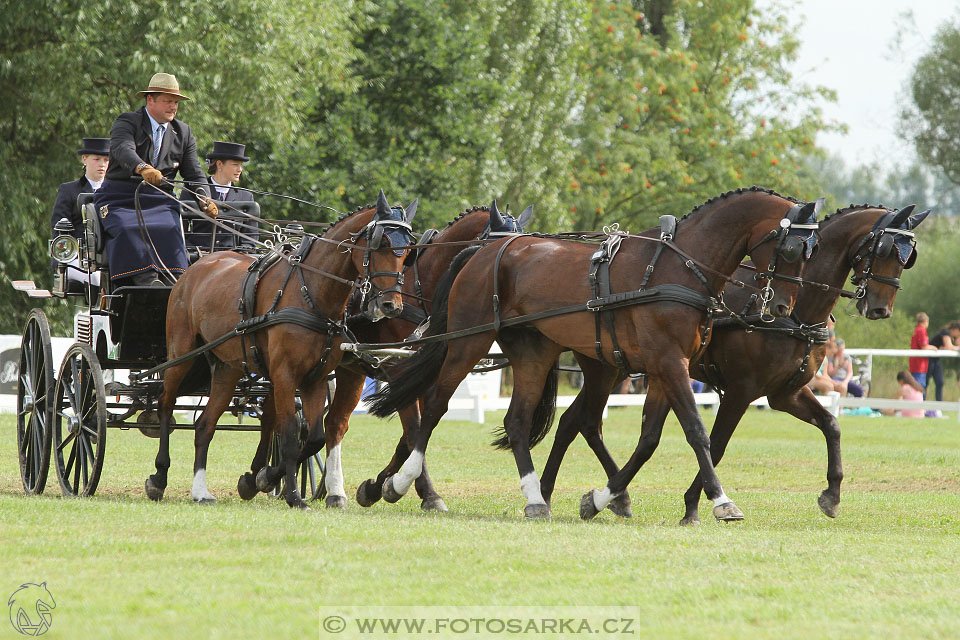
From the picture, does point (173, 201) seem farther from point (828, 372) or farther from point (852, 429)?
point (828, 372)

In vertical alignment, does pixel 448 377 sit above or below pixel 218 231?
below

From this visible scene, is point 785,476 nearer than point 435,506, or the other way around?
point 435,506

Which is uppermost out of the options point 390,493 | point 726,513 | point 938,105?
point 938,105

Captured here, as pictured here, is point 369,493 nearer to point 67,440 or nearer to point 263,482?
point 263,482

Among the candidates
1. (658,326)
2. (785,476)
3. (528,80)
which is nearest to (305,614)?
(658,326)

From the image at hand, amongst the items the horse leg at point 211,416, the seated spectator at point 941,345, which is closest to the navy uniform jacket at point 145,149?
the horse leg at point 211,416

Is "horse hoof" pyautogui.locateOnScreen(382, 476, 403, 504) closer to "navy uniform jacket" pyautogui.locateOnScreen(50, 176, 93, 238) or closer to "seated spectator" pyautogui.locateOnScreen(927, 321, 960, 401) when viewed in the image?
"navy uniform jacket" pyautogui.locateOnScreen(50, 176, 93, 238)

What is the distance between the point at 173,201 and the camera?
9531 millimetres

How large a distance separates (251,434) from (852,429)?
30.1ft

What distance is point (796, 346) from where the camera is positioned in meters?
8.84

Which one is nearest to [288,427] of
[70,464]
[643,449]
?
[70,464]

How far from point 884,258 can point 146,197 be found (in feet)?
17.5

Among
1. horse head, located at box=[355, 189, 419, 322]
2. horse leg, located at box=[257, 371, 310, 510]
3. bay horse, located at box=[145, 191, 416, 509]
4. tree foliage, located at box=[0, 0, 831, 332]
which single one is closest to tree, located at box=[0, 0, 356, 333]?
tree foliage, located at box=[0, 0, 831, 332]

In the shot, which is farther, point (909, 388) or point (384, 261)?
point (909, 388)
